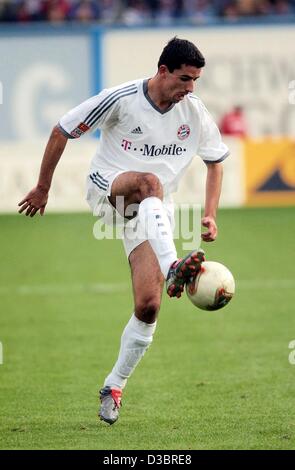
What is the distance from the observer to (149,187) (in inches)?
271

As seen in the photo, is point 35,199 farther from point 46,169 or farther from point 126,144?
point 126,144

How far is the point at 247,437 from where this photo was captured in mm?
6551

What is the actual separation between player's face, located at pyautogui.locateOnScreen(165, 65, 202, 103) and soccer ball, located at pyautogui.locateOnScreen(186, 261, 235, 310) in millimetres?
1217

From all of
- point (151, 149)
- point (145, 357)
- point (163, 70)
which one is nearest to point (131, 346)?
point (151, 149)

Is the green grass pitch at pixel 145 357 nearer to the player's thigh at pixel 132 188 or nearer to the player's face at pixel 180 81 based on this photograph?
the player's thigh at pixel 132 188

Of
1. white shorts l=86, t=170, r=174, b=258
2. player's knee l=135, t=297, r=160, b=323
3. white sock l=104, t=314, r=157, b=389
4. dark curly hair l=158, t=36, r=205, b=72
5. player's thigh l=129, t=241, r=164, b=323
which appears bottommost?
white sock l=104, t=314, r=157, b=389

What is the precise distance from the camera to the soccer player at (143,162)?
699 cm

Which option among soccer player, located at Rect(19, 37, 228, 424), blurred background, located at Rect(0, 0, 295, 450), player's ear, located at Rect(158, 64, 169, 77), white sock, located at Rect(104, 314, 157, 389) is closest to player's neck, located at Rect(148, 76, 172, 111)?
soccer player, located at Rect(19, 37, 228, 424)

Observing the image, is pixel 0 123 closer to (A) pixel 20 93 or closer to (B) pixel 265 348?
(A) pixel 20 93

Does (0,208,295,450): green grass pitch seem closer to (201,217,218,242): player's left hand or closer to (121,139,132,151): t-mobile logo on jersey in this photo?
(201,217,218,242): player's left hand

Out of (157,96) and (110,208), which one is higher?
(157,96)

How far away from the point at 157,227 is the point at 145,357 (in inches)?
122

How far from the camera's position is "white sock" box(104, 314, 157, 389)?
7211 mm

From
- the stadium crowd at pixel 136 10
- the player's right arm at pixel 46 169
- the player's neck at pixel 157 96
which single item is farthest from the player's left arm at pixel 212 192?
the stadium crowd at pixel 136 10
